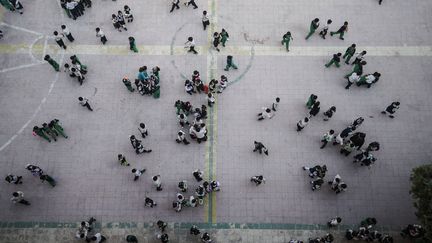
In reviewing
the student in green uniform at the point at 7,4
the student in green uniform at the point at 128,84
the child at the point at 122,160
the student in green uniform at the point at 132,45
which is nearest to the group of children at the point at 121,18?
the student in green uniform at the point at 132,45

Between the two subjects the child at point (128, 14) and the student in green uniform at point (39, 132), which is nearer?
the student in green uniform at point (39, 132)

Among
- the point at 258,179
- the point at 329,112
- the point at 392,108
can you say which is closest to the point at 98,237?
the point at 258,179

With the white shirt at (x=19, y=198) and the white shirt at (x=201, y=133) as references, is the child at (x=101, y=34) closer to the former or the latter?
the white shirt at (x=201, y=133)

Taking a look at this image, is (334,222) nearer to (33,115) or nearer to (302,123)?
(302,123)

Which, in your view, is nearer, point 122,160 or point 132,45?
point 122,160

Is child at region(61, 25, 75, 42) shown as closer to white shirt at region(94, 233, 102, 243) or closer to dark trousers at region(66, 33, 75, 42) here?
dark trousers at region(66, 33, 75, 42)

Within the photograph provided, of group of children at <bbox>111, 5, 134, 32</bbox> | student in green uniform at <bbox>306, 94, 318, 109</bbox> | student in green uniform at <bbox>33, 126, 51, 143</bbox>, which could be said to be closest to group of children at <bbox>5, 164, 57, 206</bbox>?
Answer: student in green uniform at <bbox>33, 126, 51, 143</bbox>
